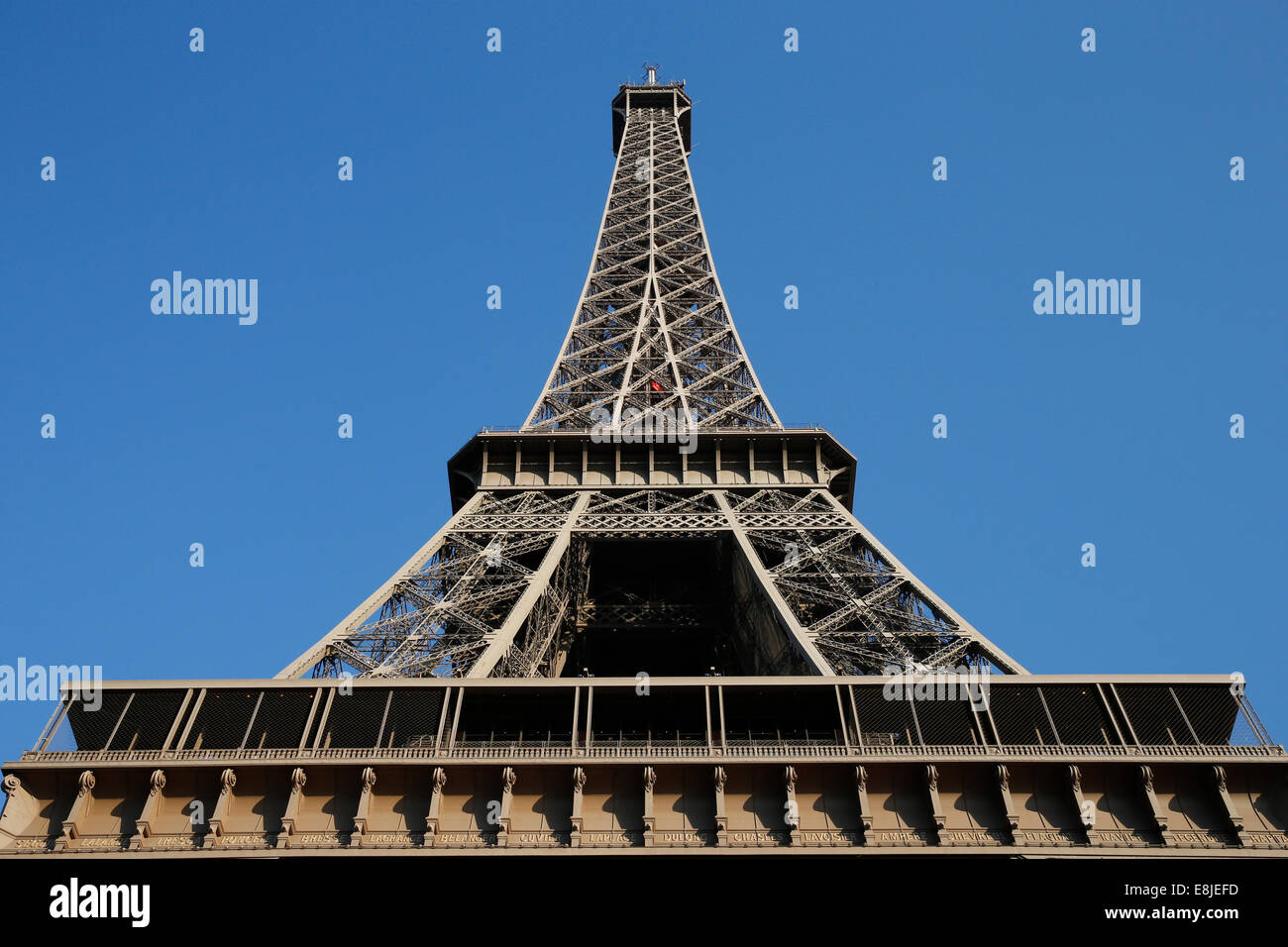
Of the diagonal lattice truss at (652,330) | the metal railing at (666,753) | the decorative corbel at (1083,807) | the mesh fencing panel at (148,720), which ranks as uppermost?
the diagonal lattice truss at (652,330)

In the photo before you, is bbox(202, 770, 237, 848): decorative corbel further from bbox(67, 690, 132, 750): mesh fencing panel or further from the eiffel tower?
bbox(67, 690, 132, 750): mesh fencing panel

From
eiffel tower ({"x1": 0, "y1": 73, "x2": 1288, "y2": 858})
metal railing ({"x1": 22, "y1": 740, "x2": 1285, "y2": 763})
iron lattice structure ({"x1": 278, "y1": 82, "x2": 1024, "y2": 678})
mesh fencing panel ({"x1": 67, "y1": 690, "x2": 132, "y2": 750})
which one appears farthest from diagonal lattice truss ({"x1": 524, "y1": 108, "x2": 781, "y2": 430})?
metal railing ({"x1": 22, "y1": 740, "x2": 1285, "y2": 763})

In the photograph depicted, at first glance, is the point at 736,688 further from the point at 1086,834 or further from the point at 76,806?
the point at 76,806

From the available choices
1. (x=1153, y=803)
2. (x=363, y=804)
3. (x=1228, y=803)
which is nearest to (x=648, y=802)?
(x=363, y=804)

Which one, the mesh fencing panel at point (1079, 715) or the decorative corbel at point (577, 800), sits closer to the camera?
the decorative corbel at point (577, 800)

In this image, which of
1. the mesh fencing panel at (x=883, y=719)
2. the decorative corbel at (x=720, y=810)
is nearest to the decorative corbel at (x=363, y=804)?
the decorative corbel at (x=720, y=810)

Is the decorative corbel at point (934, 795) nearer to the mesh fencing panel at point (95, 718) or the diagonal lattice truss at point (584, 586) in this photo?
the diagonal lattice truss at point (584, 586)
